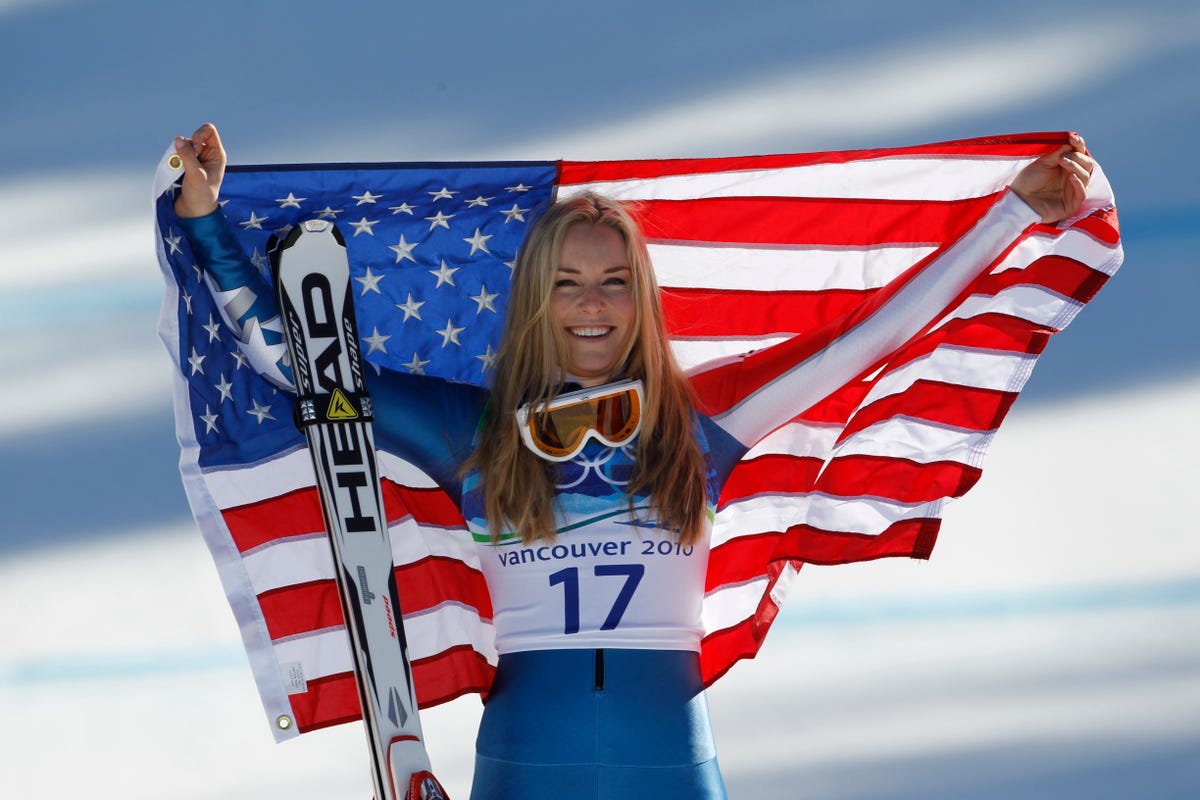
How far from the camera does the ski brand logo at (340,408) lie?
2633mm

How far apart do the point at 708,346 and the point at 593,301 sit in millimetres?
598

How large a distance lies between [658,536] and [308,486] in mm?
790

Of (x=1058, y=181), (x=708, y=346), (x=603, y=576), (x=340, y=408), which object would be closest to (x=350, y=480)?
(x=340, y=408)

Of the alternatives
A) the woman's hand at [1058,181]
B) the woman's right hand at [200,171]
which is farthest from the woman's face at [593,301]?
the woman's hand at [1058,181]

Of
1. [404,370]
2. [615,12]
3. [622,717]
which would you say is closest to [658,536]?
[622,717]

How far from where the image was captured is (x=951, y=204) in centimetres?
309

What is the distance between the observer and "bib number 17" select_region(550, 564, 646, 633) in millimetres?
2486

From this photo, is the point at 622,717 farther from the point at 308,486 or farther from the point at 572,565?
the point at 308,486

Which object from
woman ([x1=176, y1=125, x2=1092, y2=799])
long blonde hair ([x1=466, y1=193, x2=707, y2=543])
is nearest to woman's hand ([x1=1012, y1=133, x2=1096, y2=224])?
woman ([x1=176, y1=125, x2=1092, y2=799])

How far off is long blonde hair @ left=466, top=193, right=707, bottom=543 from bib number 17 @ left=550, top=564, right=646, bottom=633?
81 mm

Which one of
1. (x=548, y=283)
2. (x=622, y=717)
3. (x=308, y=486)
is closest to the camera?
(x=622, y=717)

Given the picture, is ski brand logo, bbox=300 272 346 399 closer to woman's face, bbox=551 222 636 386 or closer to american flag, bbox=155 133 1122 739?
american flag, bbox=155 133 1122 739

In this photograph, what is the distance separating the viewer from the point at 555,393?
262 cm

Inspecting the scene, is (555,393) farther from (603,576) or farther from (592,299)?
(603,576)
